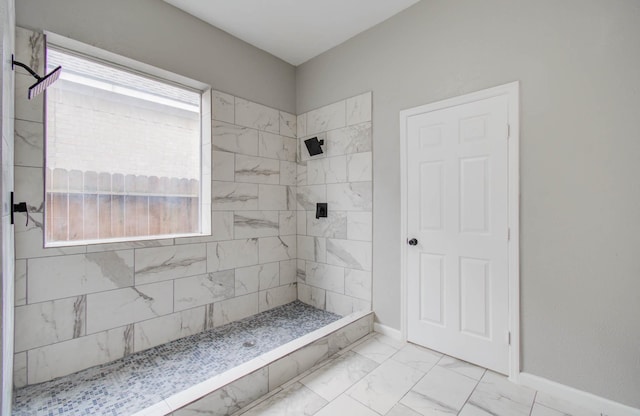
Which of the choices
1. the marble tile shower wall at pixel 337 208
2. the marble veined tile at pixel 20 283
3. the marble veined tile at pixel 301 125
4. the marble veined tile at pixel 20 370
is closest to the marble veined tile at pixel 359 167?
the marble tile shower wall at pixel 337 208

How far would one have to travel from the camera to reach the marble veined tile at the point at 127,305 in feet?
6.74

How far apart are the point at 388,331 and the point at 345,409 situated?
42.0 inches

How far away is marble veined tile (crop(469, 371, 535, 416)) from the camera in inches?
67.5

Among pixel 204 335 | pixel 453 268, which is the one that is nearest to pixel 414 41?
pixel 453 268

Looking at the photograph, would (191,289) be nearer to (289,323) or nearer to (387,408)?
(289,323)

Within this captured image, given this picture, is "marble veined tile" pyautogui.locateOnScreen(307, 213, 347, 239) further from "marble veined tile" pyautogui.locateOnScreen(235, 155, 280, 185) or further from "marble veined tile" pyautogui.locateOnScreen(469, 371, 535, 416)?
"marble veined tile" pyautogui.locateOnScreen(469, 371, 535, 416)

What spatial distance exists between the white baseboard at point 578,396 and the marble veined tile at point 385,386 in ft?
2.34

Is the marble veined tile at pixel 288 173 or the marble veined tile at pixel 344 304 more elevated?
the marble veined tile at pixel 288 173

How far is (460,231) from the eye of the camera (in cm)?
224

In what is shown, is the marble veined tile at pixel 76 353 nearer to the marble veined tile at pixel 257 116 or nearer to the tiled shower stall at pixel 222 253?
the tiled shower stall at pixel 222 253

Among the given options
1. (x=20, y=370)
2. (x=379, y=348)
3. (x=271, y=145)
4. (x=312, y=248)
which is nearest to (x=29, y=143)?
(x=20, y=370)

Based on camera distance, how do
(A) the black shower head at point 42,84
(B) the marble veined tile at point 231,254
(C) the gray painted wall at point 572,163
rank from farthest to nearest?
1. (B) the marble veined tile at point 231,254
2. (C) the gray painted wall at point 572,163
3. (A) the black shower head at point 42,84

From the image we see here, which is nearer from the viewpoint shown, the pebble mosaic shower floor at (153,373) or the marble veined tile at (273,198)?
the pebble mosaic shower floor at (153,373)

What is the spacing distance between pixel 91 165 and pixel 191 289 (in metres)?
1.31
